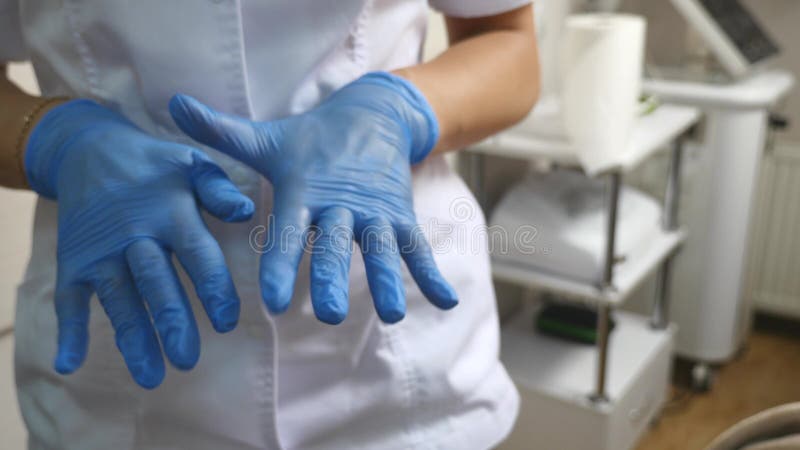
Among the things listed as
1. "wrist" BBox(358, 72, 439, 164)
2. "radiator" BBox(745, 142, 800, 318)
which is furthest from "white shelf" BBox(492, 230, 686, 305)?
"wrist" BBox(358, 72, 439, 164)

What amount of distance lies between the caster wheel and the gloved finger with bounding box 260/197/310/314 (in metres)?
1.83

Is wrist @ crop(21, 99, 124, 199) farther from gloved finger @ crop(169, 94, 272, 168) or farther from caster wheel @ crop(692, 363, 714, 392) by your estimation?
caster wheel @ crop(692, 363, 714, 392)

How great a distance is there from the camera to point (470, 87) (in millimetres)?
690

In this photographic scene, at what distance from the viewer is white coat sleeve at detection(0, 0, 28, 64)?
2.18 feet

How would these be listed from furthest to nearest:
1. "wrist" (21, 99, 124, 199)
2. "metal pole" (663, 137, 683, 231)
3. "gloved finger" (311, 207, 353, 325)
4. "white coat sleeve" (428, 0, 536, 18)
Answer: "metal pole" (663, 137, 683, 231)
"white coat sleeve" (428, 0, 536, 18)
"wrist" (21, 99, 124, 199)
"gloved finger" (311, 207, 353, 325)

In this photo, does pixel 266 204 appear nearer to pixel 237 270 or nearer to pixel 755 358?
pixel 237 270

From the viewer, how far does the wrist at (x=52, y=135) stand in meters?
0.60

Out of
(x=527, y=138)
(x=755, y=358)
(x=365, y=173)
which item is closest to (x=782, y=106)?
(x=755, y=358)

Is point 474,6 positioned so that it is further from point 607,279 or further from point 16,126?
point 607,279

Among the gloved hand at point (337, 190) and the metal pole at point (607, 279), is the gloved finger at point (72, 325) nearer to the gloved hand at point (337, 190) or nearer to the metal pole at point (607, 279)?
the gloved hand at point (337, 190)

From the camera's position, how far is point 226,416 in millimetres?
622

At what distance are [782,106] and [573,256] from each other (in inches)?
45.9

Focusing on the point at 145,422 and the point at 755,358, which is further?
the point at 755,358

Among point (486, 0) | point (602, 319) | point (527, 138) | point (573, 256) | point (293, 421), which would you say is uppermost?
point (486, 0)
